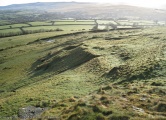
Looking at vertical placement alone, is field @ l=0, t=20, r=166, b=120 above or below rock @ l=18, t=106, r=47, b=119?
above

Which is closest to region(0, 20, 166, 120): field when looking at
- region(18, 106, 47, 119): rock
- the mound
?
the mound

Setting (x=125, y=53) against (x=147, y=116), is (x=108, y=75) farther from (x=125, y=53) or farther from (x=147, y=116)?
(x=147, y=116)

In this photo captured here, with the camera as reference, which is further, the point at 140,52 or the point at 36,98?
the point at 140,52

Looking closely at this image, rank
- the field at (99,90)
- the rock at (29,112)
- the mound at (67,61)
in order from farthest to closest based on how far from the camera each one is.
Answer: the mound at (67,61)
the rock at (29,112)
the field at (99,90)

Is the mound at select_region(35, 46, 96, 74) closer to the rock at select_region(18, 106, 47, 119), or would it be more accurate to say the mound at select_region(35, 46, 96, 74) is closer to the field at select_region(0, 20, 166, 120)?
the field at select_region(0, 20, 166, 120)

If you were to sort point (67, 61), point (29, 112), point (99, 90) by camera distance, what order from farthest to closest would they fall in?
point (67, 61)
point (99, 90)
point (29, 112)

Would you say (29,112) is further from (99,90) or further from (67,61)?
(67,61)

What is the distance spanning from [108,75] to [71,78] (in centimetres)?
660

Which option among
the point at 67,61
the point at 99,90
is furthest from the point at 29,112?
the point at 67,61

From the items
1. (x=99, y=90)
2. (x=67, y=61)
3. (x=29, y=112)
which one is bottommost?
(x=29, y=112)

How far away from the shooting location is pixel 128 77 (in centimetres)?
3206

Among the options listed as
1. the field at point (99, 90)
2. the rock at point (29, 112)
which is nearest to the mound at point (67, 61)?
the field at point (99, 90)

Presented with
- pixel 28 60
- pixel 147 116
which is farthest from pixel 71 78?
pixel 28 60

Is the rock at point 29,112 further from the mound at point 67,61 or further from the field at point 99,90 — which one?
the mound at point 67,61
